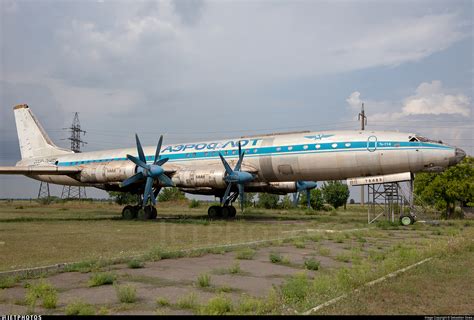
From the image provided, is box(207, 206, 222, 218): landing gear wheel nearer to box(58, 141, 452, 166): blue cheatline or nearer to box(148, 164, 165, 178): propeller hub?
box(58, 141, 452, 166): blue cheatline

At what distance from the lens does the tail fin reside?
3394cm

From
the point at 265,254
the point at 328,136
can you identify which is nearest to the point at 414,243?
the point at 265,254

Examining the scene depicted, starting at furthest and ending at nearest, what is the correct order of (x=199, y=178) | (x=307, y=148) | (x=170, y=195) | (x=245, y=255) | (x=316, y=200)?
(x=170, y=195), (x=316, y=200), (x=199, y=178), (x=307, y=148), (x=245, y=255)

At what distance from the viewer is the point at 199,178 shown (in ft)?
76.2

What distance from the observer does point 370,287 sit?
269 inches

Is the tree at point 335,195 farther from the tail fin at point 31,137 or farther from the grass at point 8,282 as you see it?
the grass at point 8,282

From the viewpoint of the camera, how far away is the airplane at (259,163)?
2047cm

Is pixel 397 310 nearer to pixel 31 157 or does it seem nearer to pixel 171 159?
pixel 171 159

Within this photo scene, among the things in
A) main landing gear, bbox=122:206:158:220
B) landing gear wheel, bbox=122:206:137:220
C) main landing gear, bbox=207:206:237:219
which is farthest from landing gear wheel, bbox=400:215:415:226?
landing gear wheel, bbox=122:206:137:220

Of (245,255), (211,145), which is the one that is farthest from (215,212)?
(245,255)

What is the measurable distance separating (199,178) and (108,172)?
5.91 meters

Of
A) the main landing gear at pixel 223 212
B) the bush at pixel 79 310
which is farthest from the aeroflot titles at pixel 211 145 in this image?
the bush at pixel 79 310

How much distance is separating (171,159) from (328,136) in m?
10.6

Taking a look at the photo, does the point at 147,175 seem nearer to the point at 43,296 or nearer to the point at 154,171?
the point at 154,171
